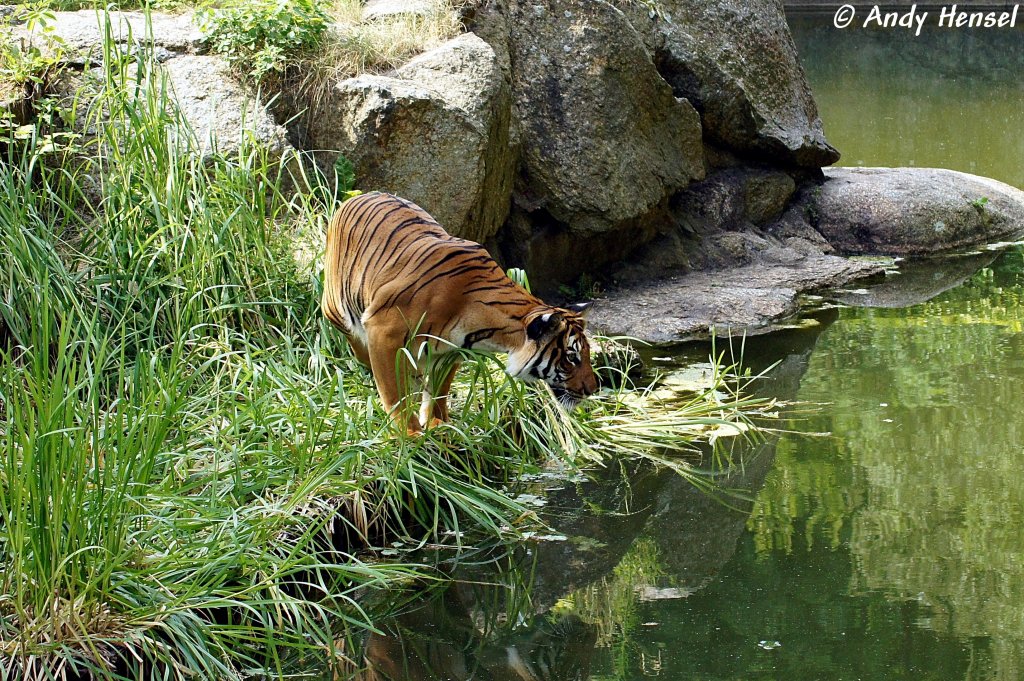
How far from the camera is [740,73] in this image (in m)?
8.27

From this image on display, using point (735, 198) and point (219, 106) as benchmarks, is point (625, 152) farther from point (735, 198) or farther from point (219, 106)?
Result: point (219, 106)

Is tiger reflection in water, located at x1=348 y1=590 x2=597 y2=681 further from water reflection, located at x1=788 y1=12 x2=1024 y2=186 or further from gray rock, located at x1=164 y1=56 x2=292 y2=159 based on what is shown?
water reflection, located at x1=788 y1=12 x2=1024 y2=186

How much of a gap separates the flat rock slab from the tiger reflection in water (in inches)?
114

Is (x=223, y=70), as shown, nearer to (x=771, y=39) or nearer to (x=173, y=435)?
(x=173, y=435)

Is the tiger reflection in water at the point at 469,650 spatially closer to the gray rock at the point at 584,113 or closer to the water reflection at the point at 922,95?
the gray rock at the point at 584,113

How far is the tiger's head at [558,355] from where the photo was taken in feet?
13.4

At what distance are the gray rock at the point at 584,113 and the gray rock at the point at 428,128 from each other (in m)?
0.72

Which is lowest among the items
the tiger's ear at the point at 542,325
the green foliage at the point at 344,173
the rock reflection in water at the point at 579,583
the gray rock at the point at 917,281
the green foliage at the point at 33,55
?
the gray rock at the point at 917,281

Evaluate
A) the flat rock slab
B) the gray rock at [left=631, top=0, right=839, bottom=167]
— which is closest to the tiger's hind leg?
the flat rock slab

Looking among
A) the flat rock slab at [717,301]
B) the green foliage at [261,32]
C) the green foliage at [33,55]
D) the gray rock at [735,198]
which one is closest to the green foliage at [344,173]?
the green foliage at [261,32]

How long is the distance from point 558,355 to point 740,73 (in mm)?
4766

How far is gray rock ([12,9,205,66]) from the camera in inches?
227

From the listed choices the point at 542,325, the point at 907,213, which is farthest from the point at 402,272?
the point at 907,213

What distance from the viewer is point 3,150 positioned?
5516mm
